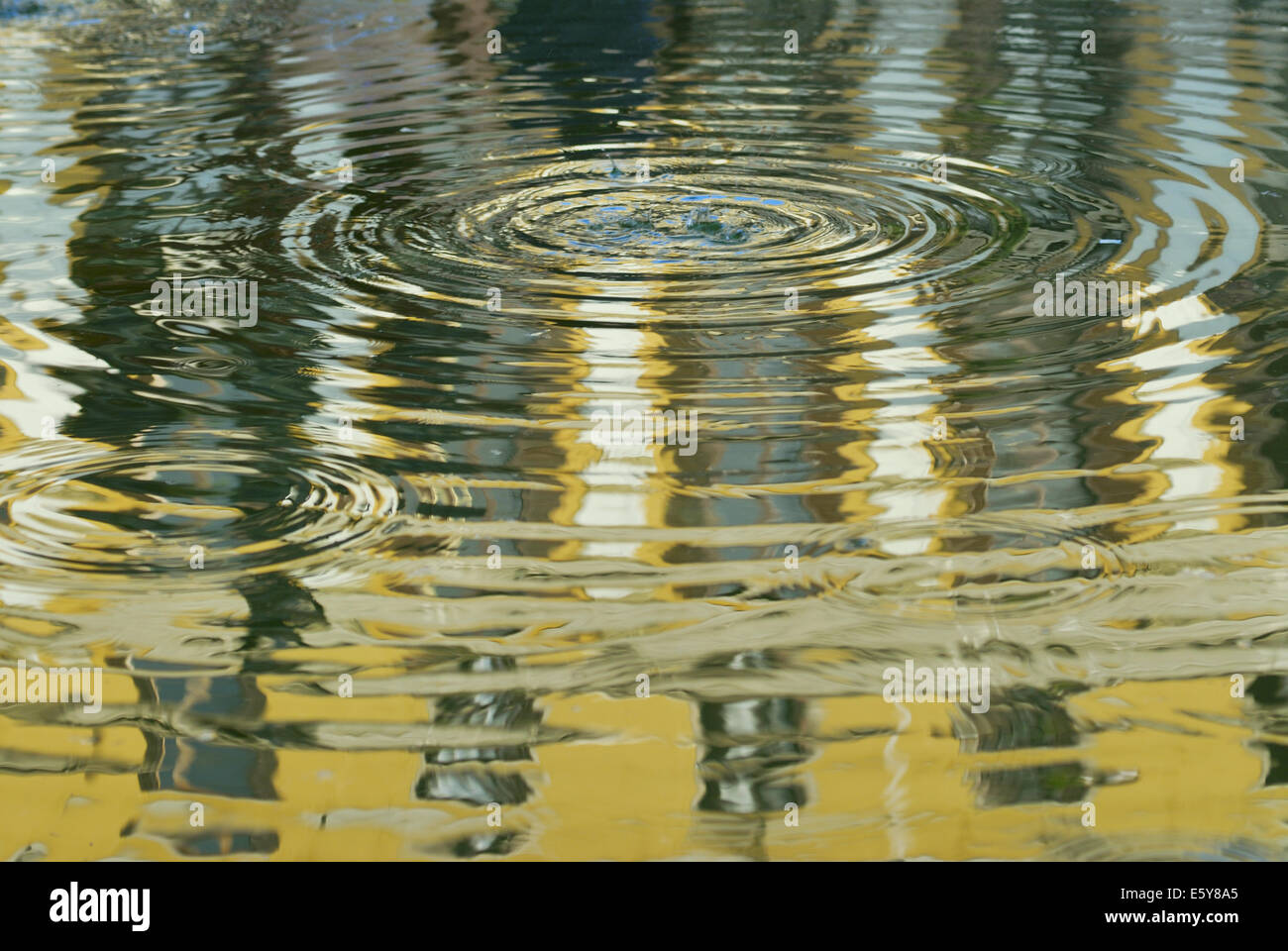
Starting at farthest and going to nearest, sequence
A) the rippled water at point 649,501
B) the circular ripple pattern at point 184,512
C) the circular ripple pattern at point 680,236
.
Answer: the circular ripple pattern at point 680,236
the circular ripple pattern at point 184,512
the rippled water at point 649,501

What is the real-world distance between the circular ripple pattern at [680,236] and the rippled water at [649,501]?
0.06ft

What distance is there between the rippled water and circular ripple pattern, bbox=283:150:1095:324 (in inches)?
0.8

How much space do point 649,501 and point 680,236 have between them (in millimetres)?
1486

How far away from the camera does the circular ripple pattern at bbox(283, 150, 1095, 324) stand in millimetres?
3344

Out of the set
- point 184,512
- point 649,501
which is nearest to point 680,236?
point 649,501

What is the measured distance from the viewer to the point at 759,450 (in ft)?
8.41

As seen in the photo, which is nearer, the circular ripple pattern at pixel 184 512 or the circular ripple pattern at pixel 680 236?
the circular ripple pattern at pixel 184 512

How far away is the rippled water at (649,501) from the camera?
174cm

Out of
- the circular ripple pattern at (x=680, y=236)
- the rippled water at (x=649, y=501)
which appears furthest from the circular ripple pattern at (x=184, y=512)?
the circular ripple pattern at (x=680, y=236)

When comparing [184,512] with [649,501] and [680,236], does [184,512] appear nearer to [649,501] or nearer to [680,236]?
[649,501]

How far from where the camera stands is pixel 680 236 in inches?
147

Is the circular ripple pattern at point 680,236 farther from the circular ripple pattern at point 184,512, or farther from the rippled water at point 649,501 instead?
the circular ripple pattern at point 184,512

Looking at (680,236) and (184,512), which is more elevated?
(680,236)

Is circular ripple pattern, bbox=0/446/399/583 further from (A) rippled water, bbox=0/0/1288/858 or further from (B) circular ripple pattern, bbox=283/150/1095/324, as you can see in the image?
(B) circular ripple pattern, bbox=283/150/1095/324
